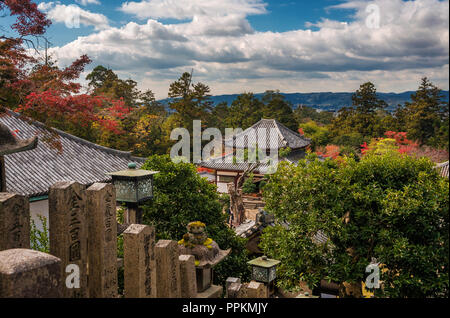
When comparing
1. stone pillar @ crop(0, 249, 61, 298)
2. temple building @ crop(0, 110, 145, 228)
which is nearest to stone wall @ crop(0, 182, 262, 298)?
stone pillar @ crop(0, 249, 61, 298)

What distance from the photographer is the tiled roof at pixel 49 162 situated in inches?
412

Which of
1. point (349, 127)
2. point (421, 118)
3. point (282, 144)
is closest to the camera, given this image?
point (282, 144)

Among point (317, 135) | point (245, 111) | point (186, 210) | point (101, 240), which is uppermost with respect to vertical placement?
point (245, 111)

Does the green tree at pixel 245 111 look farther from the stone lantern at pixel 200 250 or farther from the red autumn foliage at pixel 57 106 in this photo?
the stone lantern at pixel 200 250

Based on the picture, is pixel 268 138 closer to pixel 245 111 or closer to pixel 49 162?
pixel 245 111

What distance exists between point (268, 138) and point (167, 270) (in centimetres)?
2390

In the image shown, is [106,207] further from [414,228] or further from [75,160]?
[75,160]

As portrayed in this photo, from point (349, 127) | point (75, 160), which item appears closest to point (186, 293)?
point (75, 160)

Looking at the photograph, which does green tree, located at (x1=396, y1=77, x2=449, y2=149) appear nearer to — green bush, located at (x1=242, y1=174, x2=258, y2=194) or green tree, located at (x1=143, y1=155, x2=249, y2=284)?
green bush, located at (x1=242, y1=174, x2=258, y2=194)

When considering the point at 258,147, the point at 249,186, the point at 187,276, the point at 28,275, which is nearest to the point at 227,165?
the point at 249,186

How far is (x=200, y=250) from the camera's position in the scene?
3520mm

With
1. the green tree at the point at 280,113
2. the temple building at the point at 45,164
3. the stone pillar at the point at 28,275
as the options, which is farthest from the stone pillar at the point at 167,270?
the green tree at the point at 280,113

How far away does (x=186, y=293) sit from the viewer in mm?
2617

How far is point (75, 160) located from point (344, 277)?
9709mm
